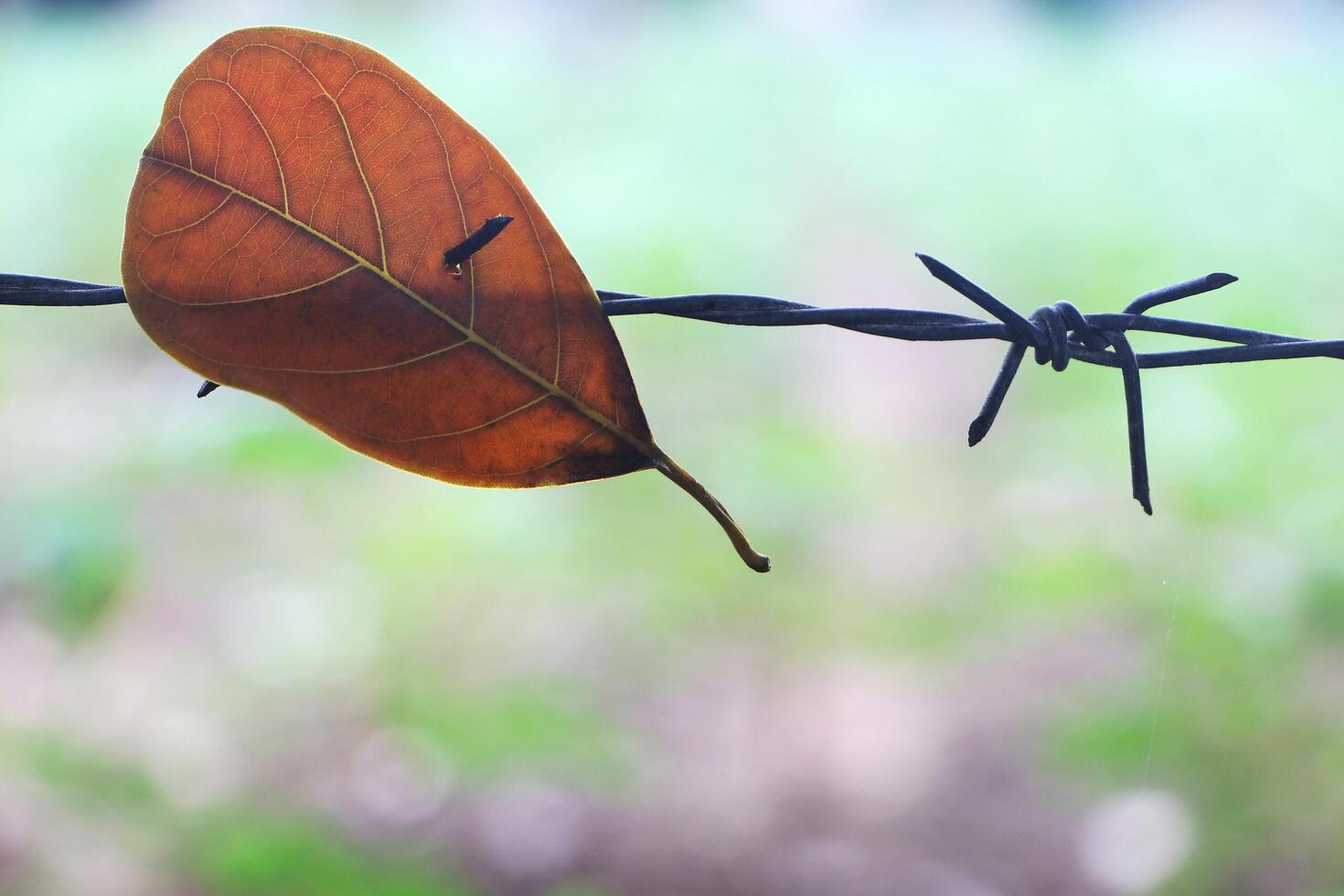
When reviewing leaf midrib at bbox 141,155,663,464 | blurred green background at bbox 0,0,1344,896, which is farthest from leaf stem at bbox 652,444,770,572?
blurred green background at bbox 0,0,1344,896

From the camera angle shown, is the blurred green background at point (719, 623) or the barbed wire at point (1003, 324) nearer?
the barbed wire at point (1003, 324)

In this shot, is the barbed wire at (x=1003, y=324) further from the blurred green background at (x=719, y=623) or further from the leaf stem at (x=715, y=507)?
the blurred green background at (x=719, y=623)

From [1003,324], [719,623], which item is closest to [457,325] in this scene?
[1003,324]

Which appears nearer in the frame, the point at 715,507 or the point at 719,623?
the point at 715,507

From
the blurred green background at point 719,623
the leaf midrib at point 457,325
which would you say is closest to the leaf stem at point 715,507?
the leaf midrib at point 457,325

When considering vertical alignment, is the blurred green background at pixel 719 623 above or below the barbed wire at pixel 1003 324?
below

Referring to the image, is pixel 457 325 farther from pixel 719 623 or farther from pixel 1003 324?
pixel 719 623
